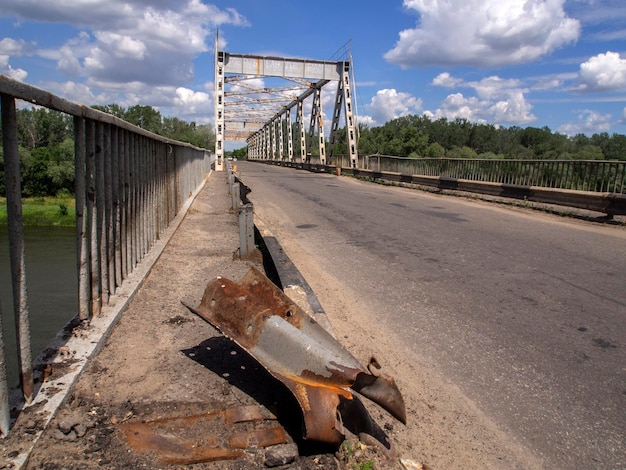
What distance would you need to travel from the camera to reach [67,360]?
9.57ft

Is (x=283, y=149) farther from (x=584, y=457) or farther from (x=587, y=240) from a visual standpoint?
(x=584, y=457)

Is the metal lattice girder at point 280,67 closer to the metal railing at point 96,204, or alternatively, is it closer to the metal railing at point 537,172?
the metal railing at point 537,172

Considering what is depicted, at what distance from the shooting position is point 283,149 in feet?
223

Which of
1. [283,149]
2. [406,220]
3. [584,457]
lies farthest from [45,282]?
[283,149]

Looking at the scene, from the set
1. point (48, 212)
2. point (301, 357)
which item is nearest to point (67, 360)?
point (301, 357)

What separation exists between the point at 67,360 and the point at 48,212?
4031 cm

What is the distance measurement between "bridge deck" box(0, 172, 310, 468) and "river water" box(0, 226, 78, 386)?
3.90 meters

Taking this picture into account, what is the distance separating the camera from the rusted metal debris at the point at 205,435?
7.36ft

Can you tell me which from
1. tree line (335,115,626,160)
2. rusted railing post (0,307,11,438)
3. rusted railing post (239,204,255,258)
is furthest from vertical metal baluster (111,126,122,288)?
tree line (335,115,626,160)

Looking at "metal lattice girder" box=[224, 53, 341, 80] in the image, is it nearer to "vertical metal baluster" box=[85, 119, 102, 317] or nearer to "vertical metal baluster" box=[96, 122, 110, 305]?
"vertical metal baluster" box=[96, 122, 110, 305]

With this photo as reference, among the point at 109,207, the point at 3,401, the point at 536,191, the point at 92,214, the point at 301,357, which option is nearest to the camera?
the point at 3,401

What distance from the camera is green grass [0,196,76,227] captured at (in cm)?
3588

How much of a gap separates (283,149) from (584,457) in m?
67.0

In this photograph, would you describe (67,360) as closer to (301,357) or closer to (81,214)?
(81,214)
